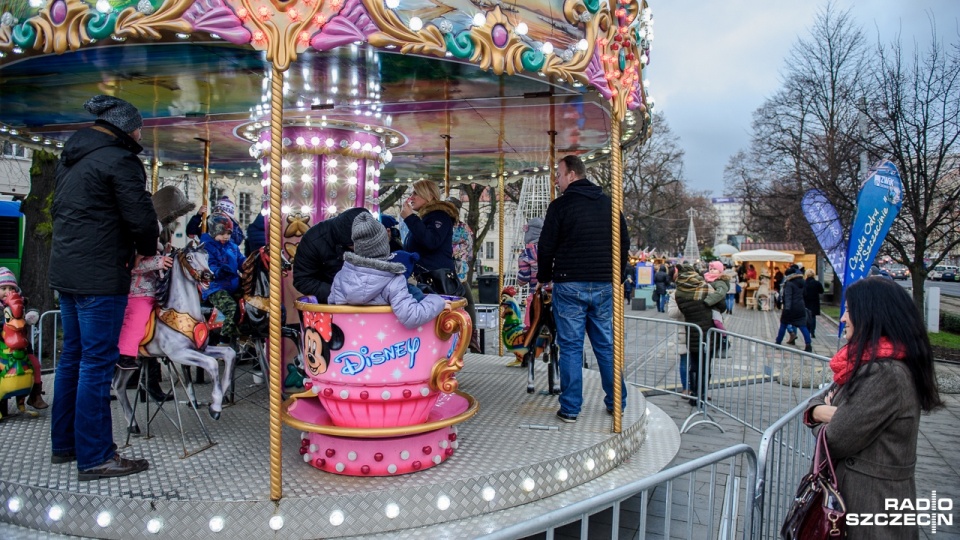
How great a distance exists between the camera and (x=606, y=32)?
4398 mm

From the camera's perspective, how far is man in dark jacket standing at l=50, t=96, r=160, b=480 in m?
3.42

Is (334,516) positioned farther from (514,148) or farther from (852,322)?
(514,148)

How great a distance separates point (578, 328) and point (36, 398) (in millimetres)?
4321

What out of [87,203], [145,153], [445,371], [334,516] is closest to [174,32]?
[87,203]

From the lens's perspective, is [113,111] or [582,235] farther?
[582,235]

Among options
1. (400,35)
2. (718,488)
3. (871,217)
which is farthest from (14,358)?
(871,217)

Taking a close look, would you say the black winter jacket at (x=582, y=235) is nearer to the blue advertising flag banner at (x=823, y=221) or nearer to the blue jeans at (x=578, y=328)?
the blue jeans at (x=578, y=328)

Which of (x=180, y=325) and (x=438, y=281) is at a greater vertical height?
(x=438, y=281)

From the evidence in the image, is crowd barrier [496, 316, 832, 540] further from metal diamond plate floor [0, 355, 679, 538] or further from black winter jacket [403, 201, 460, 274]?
black winter jacket [403, 201, 460, 274]

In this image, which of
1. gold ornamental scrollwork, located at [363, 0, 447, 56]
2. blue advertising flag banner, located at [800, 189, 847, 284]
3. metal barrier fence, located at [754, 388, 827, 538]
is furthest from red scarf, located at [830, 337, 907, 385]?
blue advertising flag banner, located at [800, 189, 847, 284]

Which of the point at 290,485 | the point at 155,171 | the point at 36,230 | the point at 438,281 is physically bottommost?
the point at 290,485

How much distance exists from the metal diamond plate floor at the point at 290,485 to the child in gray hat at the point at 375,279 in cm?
97

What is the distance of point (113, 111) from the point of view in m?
3.52

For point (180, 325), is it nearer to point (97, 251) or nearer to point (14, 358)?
point (97, 251)
